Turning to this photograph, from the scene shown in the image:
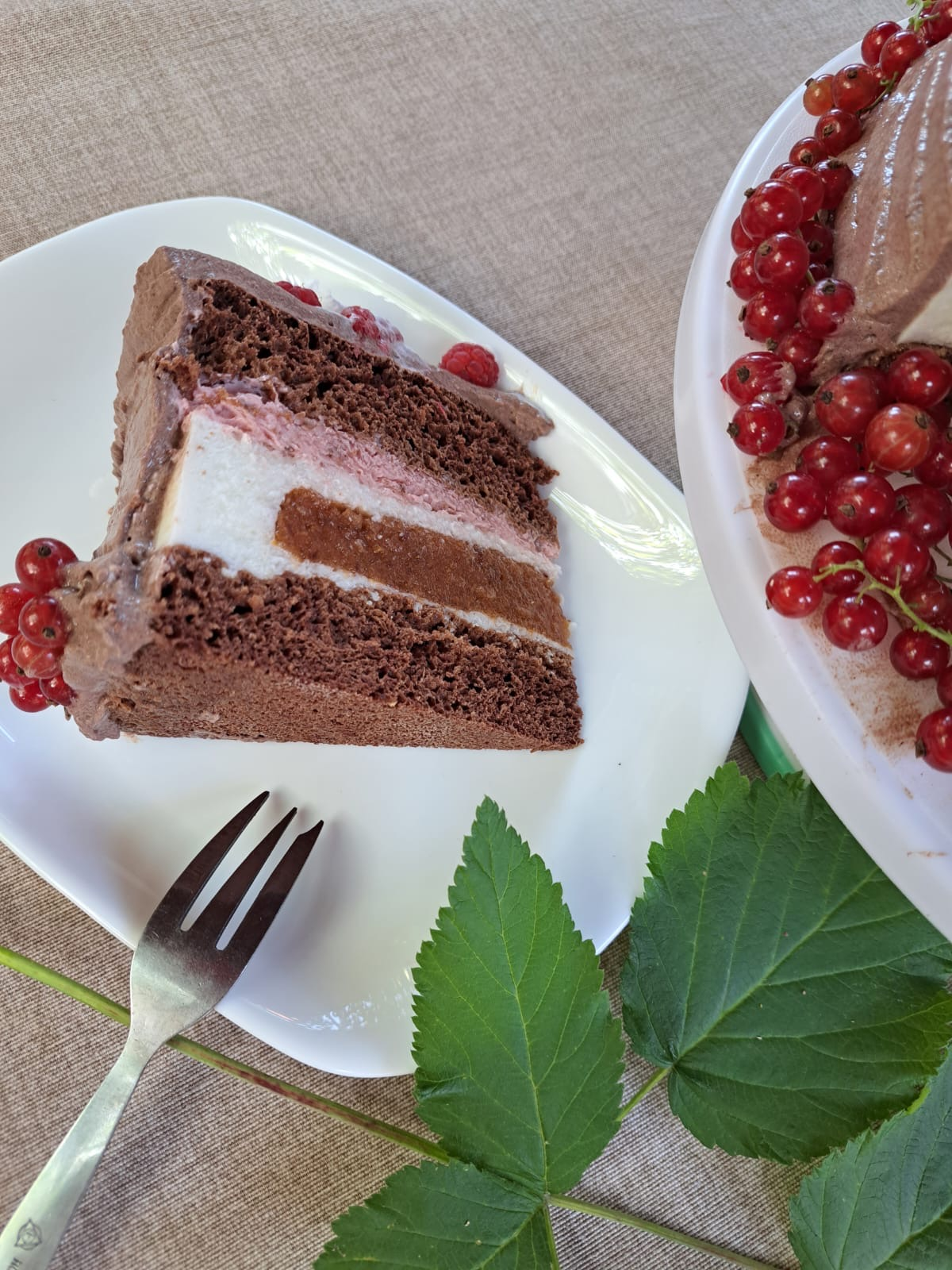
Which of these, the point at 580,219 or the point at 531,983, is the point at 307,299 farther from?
the point at 531,983

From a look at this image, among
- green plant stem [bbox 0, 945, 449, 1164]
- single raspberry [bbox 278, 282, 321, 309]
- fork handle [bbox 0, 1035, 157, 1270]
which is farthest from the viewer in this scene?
single raspberry [bbox 278, 282, 321, 309]

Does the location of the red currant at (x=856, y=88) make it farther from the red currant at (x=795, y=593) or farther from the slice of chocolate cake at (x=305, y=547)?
the slice of chocolate cake at (x=305, y=547)

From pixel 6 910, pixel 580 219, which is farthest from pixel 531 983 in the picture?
pixel 580 219

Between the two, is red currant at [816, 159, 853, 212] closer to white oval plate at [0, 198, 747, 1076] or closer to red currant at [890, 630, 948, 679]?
red currant at [890, 630, 948, 679]

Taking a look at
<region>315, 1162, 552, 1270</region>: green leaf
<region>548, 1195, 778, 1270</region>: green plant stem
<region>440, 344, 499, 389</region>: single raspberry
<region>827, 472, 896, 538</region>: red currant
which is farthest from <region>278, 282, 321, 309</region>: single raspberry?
<region>548, 1195, 778, 1270</region>: green plant stem

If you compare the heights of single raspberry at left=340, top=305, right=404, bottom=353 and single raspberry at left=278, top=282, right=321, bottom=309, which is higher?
single raspberry at left=278, top=282, right=321, bottom=309

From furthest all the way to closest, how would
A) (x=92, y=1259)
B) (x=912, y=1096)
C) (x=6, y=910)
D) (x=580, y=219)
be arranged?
(x=580, y=219) < (x=6, y=910) < (x=92, y=1259) < (x=912, y=1096)

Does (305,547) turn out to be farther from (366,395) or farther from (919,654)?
(919,654)
